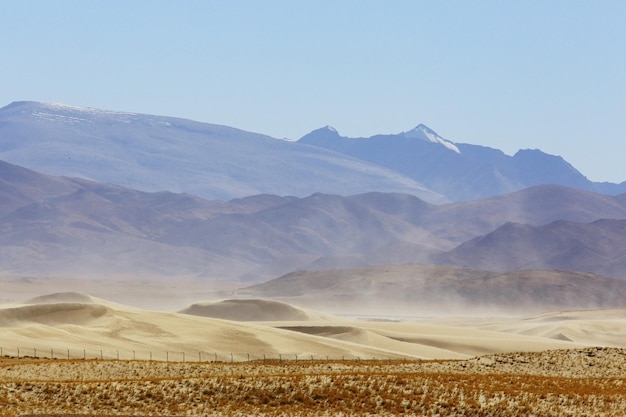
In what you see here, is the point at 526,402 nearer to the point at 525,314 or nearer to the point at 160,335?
the point at 160,335

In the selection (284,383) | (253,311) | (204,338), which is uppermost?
(253,311)

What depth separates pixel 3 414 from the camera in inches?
1351

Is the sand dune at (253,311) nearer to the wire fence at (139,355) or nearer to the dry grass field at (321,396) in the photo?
the wire fence at (139,355)

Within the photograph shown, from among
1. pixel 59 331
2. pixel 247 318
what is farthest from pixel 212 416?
pixel 247 318

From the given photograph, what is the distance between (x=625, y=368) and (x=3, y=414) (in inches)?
1033

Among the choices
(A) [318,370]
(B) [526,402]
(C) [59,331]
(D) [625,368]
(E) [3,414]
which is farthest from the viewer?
(C) [59,331]

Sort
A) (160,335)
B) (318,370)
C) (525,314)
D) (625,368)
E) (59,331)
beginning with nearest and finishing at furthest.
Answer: (318,370), (625,368), (59,331), (160,335), (525,314)

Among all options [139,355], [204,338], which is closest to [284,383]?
[139,355]

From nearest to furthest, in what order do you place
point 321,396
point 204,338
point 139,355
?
1. point 321,396
2. point 139,355
3. point 204,338

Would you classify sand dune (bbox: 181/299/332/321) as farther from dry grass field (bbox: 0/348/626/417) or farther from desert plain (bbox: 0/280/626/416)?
dry grass field (bbox: 0/348/626/417)

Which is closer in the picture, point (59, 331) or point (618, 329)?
point (59, 331)

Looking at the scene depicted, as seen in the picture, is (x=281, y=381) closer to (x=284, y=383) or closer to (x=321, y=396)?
(x=284, y=383)

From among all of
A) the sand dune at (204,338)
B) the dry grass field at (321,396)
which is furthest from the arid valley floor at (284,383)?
the sand dune at (204,338)

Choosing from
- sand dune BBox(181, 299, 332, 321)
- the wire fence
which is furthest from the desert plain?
sand dune BBox(181, 299, 332, 321)
